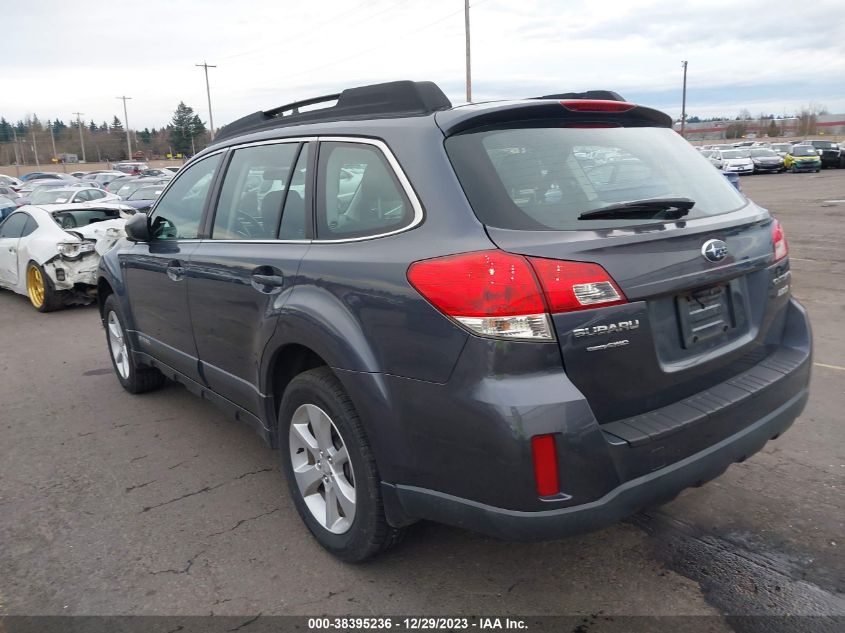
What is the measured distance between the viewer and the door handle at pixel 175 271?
4.08 meters

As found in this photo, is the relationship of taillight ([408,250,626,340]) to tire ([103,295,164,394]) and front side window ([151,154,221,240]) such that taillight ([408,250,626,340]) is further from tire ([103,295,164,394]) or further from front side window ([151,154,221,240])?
tire ([103,295,164,394])

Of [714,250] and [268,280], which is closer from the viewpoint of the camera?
[714,250]

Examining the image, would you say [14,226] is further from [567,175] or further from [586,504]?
[586,504]

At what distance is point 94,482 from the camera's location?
397 centimetres

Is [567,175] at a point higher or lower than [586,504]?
higher

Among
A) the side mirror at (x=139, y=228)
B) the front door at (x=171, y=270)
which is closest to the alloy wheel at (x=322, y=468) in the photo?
the front door at (x=171, y=270)

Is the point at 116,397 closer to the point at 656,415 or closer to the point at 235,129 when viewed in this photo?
the point at 235,129

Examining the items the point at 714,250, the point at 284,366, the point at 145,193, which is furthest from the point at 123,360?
the point at 145,193

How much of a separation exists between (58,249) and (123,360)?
174 inches

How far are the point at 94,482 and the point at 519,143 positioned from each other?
3.00 m

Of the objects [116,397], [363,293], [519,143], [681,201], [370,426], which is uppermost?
[519,143]

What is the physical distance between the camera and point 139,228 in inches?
176

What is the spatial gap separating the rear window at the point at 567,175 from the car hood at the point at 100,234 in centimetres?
784

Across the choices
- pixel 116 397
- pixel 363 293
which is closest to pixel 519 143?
pixel 363 293
